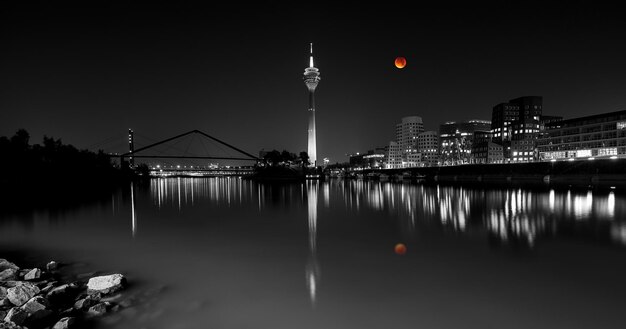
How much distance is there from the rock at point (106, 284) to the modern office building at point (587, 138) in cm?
8696

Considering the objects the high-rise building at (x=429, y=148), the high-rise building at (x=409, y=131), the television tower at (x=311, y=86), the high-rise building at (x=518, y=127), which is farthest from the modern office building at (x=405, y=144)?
the television tower at (x=311, y=86)

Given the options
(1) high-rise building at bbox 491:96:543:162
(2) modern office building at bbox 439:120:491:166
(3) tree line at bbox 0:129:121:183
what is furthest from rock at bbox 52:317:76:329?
(2) modern office building at bbox 439:120:491:166

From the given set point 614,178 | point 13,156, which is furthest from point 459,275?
point 614,178

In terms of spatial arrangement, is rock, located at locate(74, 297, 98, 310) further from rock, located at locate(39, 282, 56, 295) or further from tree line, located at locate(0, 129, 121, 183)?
tree line, located at locate(0, 129, 121, 183)

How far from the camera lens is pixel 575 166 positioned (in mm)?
63125


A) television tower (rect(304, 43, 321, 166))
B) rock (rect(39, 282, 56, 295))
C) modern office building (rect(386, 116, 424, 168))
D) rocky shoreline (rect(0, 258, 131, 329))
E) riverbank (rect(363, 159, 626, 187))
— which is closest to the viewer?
rocky shoreline (rect(0, 258, 131, 329))

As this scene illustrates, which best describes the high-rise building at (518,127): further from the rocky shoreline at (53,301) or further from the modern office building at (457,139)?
the rocky shoreline at (53,301)

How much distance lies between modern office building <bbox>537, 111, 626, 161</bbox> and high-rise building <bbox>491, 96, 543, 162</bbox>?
19927mm

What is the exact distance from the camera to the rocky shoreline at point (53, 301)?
20.9 ft

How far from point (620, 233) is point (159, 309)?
17894mm

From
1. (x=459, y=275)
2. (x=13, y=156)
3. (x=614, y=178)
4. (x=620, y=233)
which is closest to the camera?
(x=459, y=275)

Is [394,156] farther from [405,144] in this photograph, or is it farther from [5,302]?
[5,302]

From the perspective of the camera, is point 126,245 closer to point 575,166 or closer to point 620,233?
point 620,233

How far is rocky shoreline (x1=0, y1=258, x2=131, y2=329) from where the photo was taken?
6.36 meters
